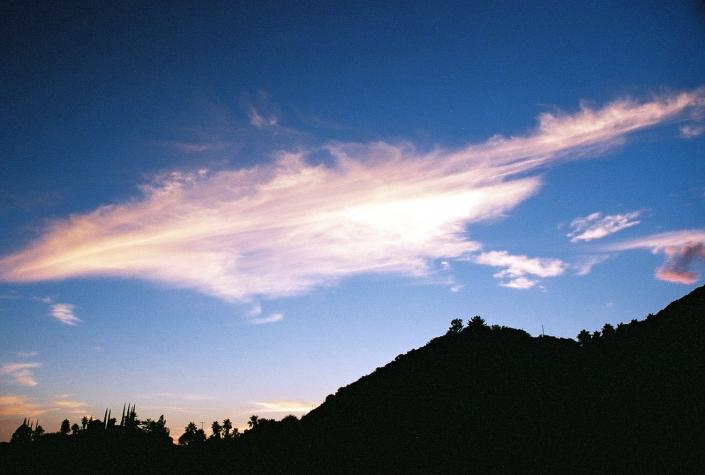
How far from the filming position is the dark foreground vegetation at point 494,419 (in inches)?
1719

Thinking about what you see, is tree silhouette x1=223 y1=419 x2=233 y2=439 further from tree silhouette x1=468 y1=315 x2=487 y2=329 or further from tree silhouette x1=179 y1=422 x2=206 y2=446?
tree silhouette x1=468 y1=315 x2=487 y2=329

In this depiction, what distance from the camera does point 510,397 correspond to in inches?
2557

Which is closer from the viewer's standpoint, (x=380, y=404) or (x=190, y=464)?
(x=190, y=464)

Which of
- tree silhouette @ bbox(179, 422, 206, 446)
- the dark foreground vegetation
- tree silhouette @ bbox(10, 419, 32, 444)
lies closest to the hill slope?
the dark foreground vegetation

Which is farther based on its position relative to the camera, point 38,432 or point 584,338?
point 38,432

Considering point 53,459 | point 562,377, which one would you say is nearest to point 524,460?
point 562,377

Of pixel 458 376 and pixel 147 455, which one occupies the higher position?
pixel 458 376

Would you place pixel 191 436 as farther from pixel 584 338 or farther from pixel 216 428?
pixel 584 338

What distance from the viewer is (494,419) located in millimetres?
59188

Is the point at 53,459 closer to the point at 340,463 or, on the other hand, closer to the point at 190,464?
the point at 190,464

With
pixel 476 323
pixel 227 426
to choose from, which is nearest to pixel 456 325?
pixel 476 323

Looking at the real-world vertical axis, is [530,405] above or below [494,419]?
above

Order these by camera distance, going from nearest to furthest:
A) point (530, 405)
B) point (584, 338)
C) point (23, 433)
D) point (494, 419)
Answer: point (494, 419)
point (530, 405)
point (584, 338)
point (23, 433)

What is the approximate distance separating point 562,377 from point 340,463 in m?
36.4
